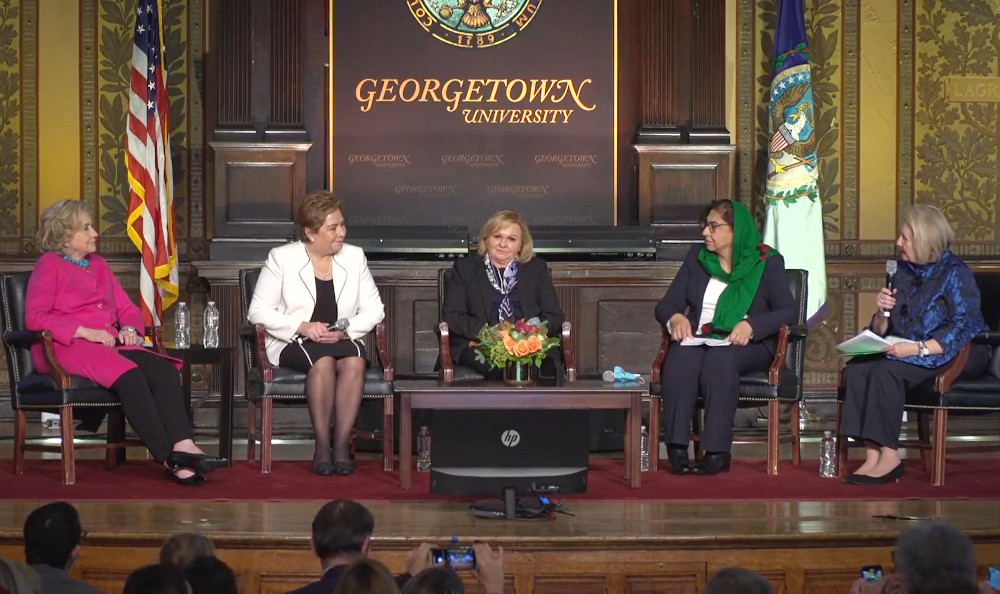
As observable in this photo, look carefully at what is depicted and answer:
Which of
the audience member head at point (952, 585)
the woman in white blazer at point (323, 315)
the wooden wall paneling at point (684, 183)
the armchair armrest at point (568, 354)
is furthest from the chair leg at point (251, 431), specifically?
the audience member head at point (952, 585)

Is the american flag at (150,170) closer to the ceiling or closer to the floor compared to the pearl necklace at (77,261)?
closer to the ceiling

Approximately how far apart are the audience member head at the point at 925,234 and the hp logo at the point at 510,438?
2.09 meters

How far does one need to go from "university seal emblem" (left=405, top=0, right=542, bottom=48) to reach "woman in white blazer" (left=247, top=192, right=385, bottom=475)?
2244 millimetres

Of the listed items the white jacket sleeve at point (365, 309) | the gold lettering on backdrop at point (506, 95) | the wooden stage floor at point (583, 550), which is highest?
the gold lettering on backdrop at point (506, 95)

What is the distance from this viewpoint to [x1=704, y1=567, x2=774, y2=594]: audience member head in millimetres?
2367

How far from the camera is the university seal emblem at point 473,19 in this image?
8.09m

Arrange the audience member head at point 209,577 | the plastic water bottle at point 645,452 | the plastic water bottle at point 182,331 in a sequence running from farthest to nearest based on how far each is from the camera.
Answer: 1. the plastic water bottle at point 182,331
2. the plastic water bottle at point 645,452
3. the audience member head at point 209,577

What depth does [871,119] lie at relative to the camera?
830 centimetres

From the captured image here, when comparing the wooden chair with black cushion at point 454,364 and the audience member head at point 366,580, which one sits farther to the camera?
the wooden chair with black cushion at point 454,364

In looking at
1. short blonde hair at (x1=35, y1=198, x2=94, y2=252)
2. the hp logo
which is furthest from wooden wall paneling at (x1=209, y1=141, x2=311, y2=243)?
the hp logo

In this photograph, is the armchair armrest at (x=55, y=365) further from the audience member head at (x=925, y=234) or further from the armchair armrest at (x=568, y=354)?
the audience member head at (x=925, y=234)

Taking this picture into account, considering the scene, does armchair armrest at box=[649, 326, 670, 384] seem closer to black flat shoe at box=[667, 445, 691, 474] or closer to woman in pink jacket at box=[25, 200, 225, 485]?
black flat shoe at box=[667, 445, 691, 474]

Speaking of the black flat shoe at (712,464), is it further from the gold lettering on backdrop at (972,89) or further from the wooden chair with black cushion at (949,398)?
the gold lettering on backdrop at (972,89)

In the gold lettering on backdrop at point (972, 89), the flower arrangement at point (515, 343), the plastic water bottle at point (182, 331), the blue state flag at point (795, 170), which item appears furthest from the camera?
the gold lettering on backdrop at point (972, 89)
